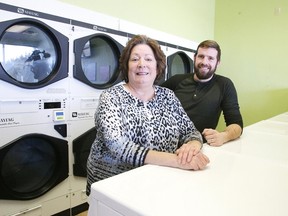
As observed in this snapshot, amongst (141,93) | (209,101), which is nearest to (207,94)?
(209,101)

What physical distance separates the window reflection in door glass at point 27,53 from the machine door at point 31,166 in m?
0.45

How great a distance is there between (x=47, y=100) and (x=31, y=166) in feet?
1.74

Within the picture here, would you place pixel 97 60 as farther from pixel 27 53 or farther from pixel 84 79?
pixel 27 53

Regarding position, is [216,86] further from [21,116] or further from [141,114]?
[21,116]

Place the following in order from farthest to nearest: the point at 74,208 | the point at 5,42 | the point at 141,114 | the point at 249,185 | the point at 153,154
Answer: the point at 74,208 < the point at 5,42 < the point at 141,114 < the point at 153,154 < the point at 249,185

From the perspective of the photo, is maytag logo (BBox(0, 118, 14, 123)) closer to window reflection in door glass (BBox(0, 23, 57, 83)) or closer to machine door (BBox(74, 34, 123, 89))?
window reflection in door glass (BBox(0, 23, 57, 83))

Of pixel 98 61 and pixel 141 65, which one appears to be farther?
pixel 98 61

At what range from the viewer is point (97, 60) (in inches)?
87.5

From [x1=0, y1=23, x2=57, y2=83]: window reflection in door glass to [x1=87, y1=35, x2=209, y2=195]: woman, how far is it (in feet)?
2.70

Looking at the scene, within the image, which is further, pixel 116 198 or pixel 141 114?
pixel 141 114

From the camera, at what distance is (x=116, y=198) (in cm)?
61

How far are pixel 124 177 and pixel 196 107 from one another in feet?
3.78

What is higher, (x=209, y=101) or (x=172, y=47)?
(x=172, y=47)

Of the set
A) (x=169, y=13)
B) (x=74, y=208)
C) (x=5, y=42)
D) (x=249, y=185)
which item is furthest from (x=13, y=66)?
(x=169, y=13)
